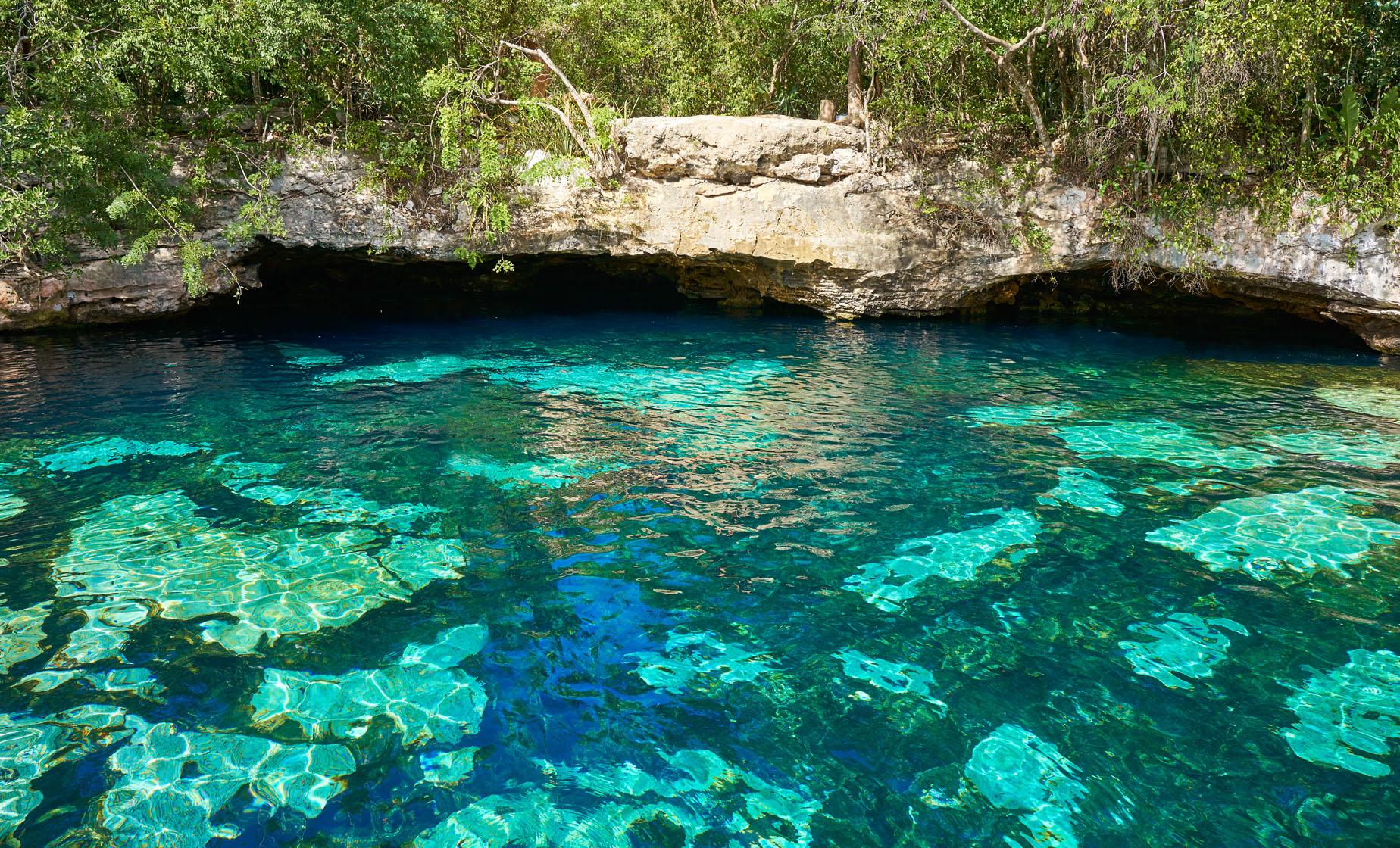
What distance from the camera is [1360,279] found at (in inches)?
492

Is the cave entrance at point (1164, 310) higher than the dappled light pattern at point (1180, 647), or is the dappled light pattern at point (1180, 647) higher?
the cave entrance at point (1164, 310)

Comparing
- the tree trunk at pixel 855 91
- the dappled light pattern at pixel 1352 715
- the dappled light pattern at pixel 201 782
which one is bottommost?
the dappled light pattern at pixel 201 782

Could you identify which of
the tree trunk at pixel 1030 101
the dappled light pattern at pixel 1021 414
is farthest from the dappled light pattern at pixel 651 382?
the tree trunk at pixel 1030 101

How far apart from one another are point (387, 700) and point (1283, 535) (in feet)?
20.1

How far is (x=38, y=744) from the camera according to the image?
146 inches

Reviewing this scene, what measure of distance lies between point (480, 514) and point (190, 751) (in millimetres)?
2924

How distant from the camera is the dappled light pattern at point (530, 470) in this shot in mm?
7152

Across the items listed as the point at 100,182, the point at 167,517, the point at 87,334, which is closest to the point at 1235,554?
the point at 167,517

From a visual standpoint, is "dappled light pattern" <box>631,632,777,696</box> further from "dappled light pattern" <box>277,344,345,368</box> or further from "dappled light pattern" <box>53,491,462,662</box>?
"dappled light pattern" <box>277,344,345,368</box>

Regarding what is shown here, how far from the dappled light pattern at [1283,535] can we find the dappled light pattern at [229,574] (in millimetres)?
5234

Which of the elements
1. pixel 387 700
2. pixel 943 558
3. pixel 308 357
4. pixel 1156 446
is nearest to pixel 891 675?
pixel 943 558

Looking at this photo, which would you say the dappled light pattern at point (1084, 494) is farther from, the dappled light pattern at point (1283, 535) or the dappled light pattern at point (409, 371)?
the dappled light pattern at point (409, 371)

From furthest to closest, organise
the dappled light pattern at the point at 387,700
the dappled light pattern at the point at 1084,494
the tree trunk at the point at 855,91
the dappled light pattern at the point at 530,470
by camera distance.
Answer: the tree trunk at the point at 855,91 → the dappled light pattern at the point at 530,470 → the dappled light pattern at the point at 1084,494 → the dappled light pattern at the point at 387,700

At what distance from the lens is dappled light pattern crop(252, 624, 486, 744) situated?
3879mm
